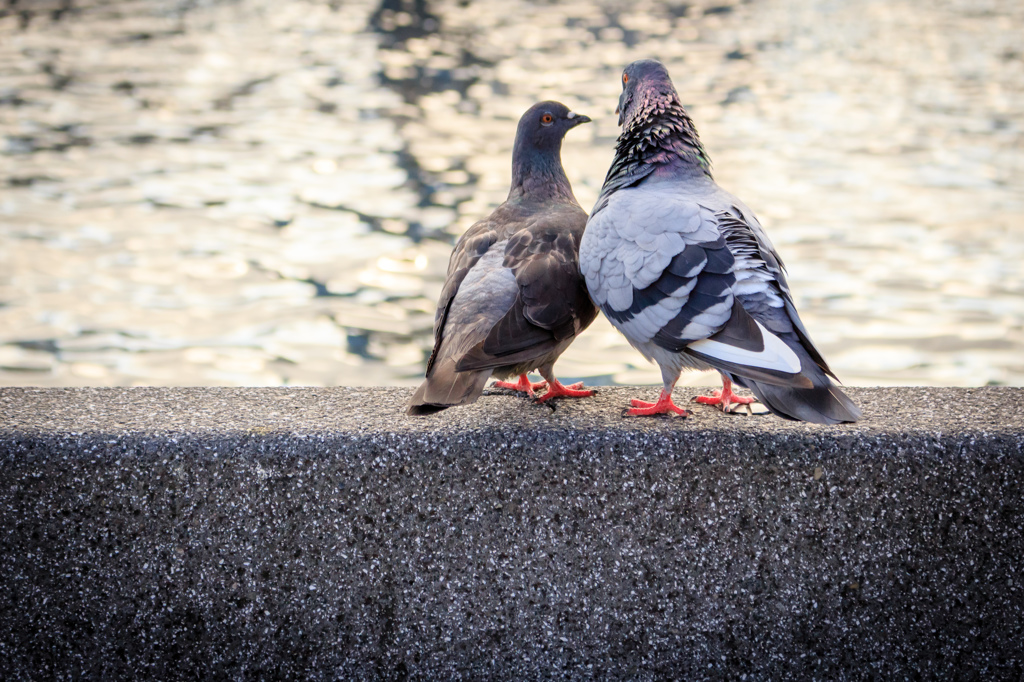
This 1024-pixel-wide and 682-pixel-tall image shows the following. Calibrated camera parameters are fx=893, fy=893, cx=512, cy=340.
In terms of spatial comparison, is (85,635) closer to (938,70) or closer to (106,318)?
(106,318)

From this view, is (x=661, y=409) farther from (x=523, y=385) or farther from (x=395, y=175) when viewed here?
(x=395, y=175)

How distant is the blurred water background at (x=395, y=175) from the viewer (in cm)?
512

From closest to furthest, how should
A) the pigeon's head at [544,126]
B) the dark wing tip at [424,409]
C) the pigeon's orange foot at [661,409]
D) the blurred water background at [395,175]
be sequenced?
the dark wing tip at [424,409]
the pigeon's orange foot at [661,409]
the pigeon's head at [544,126]
the blurred water background at [395,175]

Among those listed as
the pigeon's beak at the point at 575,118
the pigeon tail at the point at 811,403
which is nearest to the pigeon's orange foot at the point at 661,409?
the pigeon tail at the point at 811,403

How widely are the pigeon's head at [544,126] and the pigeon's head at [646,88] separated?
24 centimetres

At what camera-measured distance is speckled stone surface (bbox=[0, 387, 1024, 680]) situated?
7.26 feet

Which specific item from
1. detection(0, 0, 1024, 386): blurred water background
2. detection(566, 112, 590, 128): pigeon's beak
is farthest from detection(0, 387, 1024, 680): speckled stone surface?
detection(0, 0, 1024, 386): blurred water background

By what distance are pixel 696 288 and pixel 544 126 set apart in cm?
123

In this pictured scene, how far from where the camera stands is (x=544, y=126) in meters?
3.30

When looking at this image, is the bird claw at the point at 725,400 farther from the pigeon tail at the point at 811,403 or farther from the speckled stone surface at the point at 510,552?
the pigeon tail at the point at 811,403

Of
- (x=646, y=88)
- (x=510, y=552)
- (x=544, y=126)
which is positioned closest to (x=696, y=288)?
(x=510, y=552)

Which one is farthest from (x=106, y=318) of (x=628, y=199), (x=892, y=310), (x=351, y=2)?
(x=351, y=2)

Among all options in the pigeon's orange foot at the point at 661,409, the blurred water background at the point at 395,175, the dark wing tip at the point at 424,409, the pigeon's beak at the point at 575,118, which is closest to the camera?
the dark wing tip at the point at 424,409

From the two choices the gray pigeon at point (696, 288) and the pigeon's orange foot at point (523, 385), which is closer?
the gray pigeon at point (696, 288)
